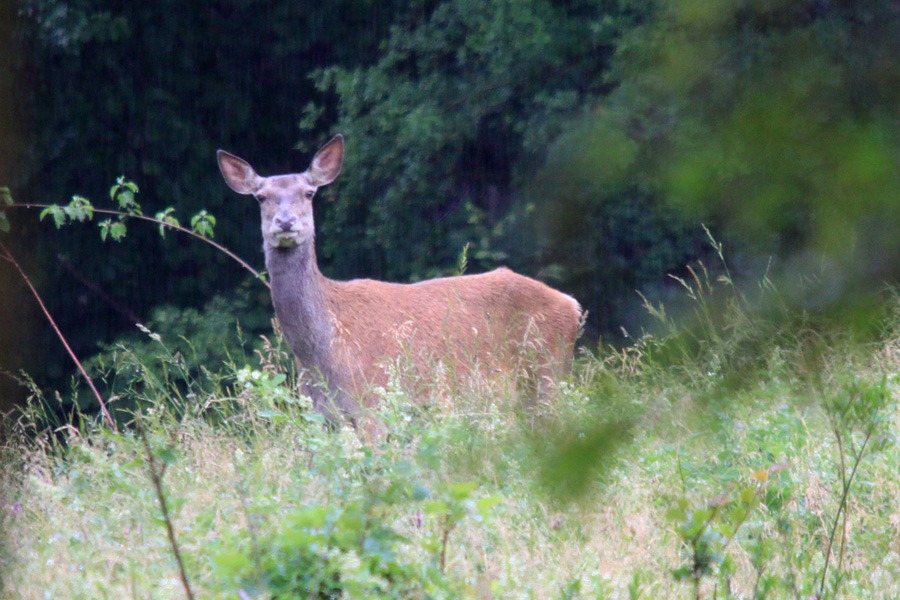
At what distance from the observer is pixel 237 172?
6.56m

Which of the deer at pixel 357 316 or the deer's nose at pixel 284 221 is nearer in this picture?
the deer at pixel 357 316

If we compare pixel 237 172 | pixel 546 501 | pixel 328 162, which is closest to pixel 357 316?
pixel 328 162

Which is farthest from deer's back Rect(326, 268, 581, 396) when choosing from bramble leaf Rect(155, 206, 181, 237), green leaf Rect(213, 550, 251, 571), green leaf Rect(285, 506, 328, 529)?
green leaf Rect(213, 550, 251, 571)

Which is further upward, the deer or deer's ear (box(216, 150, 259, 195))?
deer's ear (box(216, 150, 259, 195))

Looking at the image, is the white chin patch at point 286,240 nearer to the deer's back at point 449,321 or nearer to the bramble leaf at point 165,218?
the deer's back at point 449,321

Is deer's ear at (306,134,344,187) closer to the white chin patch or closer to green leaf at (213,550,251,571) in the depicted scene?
the white chin patch

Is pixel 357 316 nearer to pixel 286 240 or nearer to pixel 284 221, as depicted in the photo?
pixel 286 240

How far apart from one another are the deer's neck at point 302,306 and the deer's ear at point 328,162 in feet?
2.06

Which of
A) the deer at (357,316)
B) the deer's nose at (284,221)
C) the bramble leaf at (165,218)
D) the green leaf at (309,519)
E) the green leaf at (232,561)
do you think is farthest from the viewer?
the bramble leaf at (165,218)

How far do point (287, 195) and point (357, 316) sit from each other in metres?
0.88

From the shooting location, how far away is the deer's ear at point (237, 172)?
20.9ft

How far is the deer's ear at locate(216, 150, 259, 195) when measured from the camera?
6.38 m

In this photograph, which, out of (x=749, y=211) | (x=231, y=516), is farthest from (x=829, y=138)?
(x=231, y=516)

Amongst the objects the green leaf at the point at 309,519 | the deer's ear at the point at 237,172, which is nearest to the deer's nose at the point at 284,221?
the deer's ear at the point at 237,172
